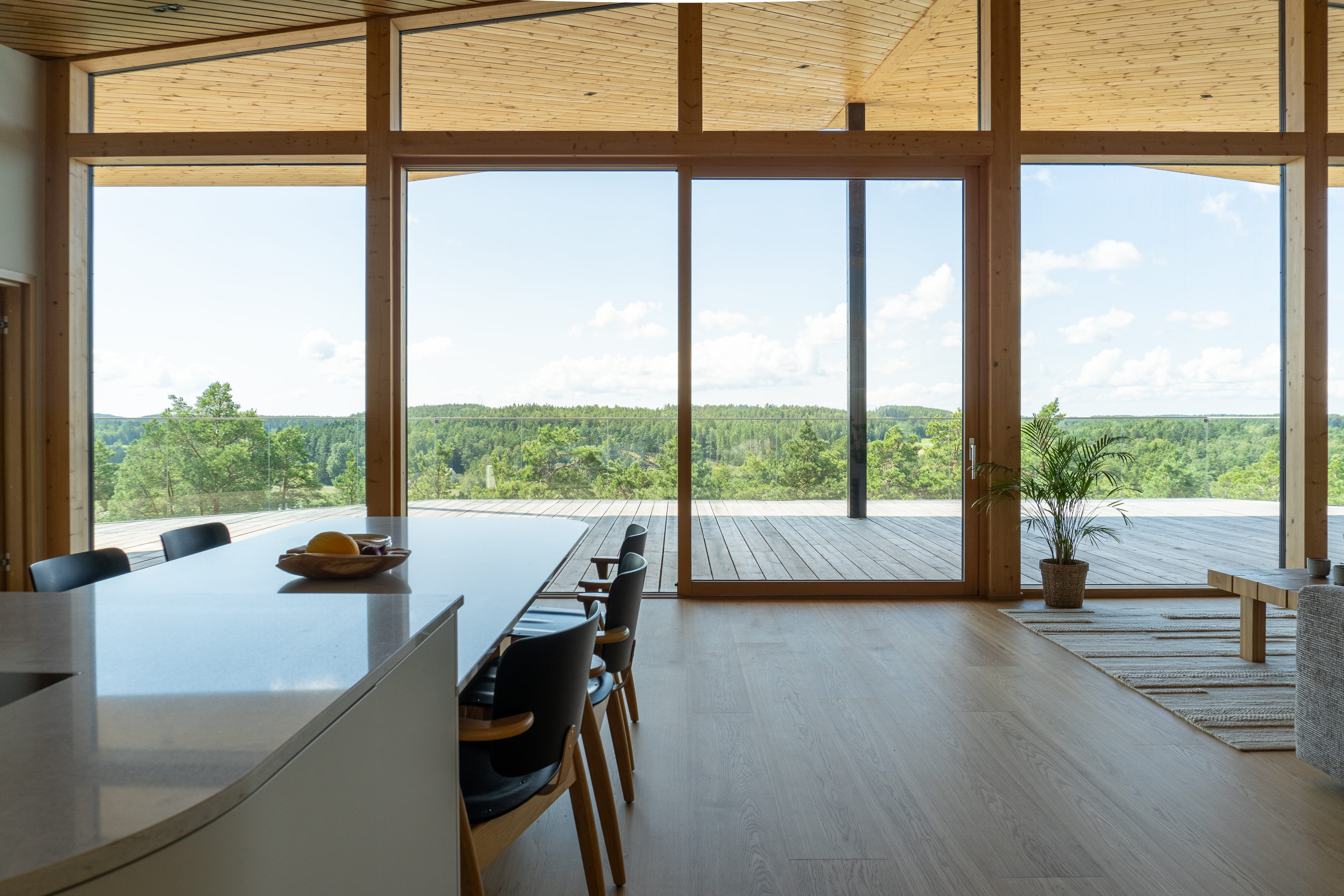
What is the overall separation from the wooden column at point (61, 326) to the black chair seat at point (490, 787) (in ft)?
15.7

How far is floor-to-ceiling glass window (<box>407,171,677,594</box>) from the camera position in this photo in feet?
17.5

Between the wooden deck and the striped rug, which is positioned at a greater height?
the wooden deck

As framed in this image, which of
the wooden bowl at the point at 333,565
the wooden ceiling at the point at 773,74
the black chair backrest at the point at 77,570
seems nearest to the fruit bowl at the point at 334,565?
the wooden bowl at the point at 333,565

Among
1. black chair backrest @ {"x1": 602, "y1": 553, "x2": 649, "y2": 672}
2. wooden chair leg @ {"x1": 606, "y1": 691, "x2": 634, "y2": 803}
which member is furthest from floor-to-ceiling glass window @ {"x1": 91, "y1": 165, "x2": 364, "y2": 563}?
black chair backrest @ {"x1": 602, "y1": 553, "x2": 649, "y2": 672}

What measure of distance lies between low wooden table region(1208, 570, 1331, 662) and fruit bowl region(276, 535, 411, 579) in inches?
147

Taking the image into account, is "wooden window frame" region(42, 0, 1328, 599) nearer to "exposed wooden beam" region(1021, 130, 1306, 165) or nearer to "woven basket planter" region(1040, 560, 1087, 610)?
"exposed wooden beam" region(1021, 130, 1306, 165)

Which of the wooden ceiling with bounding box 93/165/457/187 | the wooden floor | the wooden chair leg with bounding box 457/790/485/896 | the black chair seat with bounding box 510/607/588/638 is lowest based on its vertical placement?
the wooden floor

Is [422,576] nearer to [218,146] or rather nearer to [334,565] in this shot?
[334,565]

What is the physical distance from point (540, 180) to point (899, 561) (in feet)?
11.5

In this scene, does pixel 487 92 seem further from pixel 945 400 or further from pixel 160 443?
pixel 945 400

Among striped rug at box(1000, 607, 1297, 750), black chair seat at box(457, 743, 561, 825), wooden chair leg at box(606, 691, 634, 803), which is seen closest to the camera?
black chair seat at box(457, 743, 561, 825)

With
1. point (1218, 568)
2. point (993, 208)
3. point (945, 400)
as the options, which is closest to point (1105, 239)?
point (993, 208)

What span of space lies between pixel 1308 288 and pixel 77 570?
672cm

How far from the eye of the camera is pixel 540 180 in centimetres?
535
